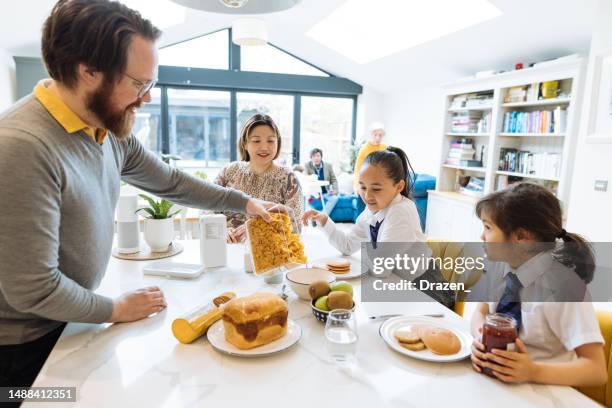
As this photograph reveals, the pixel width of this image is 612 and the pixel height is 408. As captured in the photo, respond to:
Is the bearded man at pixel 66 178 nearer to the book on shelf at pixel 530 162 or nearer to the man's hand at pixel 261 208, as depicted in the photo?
the man's hand at pixel 261 208

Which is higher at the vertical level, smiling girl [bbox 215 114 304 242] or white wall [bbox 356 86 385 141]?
white wall [bbox 356 86 385 141]

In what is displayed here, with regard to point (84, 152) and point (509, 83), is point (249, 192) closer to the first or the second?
point (84, 152)

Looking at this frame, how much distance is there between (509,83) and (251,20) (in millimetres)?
3172

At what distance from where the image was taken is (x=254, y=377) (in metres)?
0.85

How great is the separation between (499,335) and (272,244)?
703 mm

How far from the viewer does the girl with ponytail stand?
163cm

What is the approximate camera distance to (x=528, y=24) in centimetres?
392

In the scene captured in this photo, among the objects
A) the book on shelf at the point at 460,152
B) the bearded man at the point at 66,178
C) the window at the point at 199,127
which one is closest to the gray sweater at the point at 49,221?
the bearded man at the point at 66,178

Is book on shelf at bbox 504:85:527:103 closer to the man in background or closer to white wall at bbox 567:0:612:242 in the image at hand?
white wall at bbox 567:0:612:242

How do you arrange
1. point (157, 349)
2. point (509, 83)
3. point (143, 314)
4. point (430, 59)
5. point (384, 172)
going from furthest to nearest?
point (430, 59) → point (509, 83) → point (384, 172) → point (143, 314) → point (157, 349)

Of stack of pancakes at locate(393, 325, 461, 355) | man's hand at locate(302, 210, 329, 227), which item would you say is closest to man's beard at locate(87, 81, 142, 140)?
man's hand at locate(302, 210, 329, 227)

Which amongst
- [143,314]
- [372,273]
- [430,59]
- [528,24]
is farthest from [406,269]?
[430,59]

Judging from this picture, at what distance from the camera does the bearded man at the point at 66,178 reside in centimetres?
83

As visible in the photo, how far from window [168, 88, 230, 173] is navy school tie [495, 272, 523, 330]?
7075 millimetres
